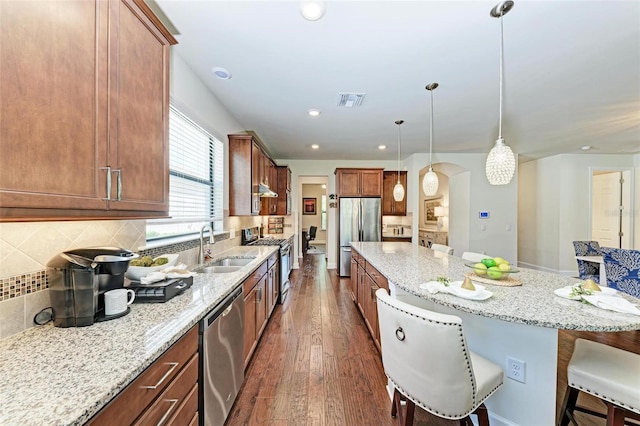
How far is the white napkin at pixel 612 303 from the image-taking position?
123cm

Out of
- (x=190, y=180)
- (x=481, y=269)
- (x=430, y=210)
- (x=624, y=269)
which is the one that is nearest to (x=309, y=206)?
(x=430, y=210)

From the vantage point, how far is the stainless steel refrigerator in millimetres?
5645

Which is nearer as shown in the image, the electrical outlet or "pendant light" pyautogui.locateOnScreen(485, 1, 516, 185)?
the electrical outlet

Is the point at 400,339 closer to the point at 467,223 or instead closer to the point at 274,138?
the point at 274,138

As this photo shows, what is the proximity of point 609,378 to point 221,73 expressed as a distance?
3.38 metres

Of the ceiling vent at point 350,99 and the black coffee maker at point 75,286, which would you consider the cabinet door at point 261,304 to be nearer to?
the black coffee maker at point 75,286

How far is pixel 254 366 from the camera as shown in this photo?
7.59 ft

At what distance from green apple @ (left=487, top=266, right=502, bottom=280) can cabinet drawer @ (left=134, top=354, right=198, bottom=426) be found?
1.89m

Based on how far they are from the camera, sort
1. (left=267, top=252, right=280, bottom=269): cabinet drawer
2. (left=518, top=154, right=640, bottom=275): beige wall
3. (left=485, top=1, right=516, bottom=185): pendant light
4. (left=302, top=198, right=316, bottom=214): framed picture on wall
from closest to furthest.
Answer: (left=485, top=1, right=516, bottom=185): pendant light < (left=267, top=252, right=280, bottom=269): cabinet drawer < (left=518, top=154, right=640, bottom=275): beige wall < (left=302, top=198, right=316, bottom=214): framed picture on wall

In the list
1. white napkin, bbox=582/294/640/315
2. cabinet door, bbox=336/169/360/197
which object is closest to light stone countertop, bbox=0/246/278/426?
white napkin, bbox=582/294/640/315

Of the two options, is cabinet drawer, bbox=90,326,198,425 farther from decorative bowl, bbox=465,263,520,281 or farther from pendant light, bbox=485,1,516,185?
pendant light, bbox=485,1,516,185

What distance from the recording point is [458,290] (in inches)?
58.6

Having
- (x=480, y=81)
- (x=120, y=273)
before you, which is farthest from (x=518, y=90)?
(x=120, y=273)

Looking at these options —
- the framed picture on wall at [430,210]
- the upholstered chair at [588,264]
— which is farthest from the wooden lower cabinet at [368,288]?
the framed picture on wall at [430,210]
